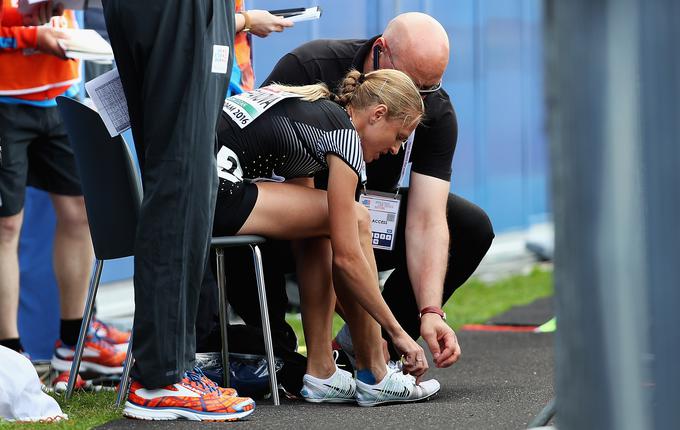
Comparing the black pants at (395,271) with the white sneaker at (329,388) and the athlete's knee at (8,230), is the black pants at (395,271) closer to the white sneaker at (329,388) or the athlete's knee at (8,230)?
the white sneaker at (329,388)

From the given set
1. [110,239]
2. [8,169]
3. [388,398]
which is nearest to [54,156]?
[8,169]

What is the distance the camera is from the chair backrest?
3400mm

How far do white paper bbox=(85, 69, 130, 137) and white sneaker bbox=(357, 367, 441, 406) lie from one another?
100cm

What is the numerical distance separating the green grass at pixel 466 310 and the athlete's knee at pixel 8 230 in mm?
684

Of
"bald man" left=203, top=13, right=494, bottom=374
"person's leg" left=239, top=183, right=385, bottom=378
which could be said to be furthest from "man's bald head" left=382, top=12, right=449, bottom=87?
"person's leg" left=239, top=183, right=385, bottom=378

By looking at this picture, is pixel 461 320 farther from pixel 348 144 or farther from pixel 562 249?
pixel 562 249

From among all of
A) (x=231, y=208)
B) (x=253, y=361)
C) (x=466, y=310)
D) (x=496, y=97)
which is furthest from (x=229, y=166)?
(x=496, y=97)

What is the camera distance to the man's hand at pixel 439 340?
11.2 ft

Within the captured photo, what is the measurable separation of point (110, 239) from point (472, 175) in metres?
5.27

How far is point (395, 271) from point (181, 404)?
1263 millimetres

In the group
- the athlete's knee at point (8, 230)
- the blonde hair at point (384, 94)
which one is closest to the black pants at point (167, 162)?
the blonde hair at point (384, 94)

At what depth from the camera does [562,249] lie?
1.50 meters

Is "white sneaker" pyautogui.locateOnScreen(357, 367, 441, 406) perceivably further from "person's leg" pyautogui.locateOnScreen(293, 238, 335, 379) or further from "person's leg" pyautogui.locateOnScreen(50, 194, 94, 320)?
"person's leg" pyautogui.locateOnScreen(50, 194, 94, 320)

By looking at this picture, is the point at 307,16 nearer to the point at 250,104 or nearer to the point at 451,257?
the point at 250,104
